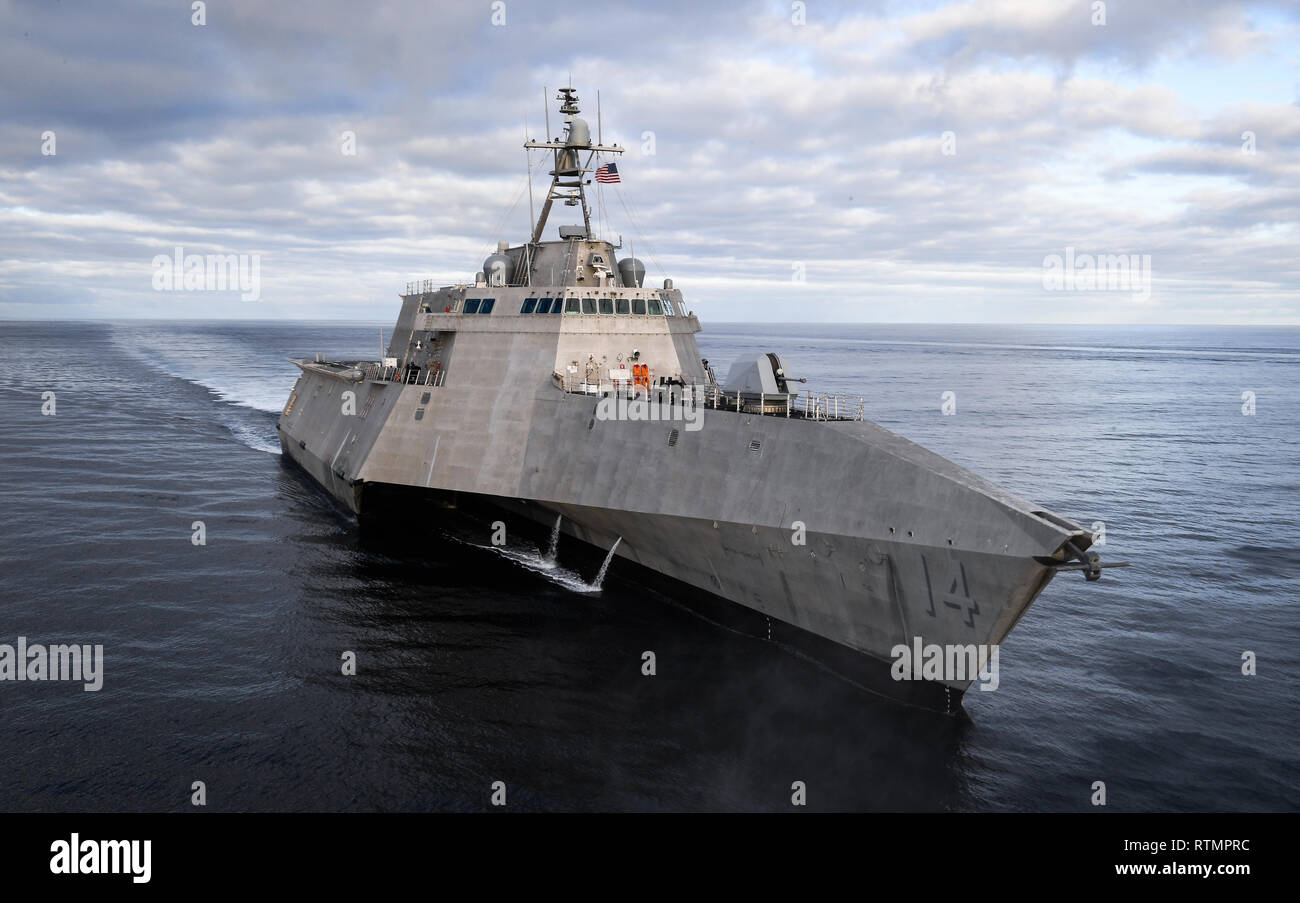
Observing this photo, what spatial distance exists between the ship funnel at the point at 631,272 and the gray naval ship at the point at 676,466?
0.08m

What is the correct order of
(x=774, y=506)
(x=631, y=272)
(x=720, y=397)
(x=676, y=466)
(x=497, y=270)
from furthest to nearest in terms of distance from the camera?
(x=631, y=272)
(x=497, y=270)
(x=720, y=397)
(x=676, y=466)
(x=774, y=506)

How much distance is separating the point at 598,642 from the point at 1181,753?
1279 cm

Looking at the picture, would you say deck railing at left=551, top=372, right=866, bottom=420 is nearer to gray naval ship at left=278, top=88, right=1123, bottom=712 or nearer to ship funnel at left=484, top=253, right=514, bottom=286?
gray naval ship at left=278, top=88, right=1123, bottom=712

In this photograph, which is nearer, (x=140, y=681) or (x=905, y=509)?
(x=905, y=509)

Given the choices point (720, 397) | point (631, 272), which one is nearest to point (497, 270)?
point (631, 272)

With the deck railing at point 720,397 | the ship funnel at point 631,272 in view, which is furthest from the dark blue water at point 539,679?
the ship funnel at point 631,272

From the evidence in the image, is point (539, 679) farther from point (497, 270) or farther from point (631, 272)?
point (631, 272)

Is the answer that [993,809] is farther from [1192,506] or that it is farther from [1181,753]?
[1192,506]

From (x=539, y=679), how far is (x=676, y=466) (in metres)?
6.53

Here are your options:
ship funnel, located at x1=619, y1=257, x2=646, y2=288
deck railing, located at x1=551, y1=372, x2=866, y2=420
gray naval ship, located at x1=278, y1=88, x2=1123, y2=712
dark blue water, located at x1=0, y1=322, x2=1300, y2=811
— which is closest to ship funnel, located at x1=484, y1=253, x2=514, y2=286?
gray naval ship, located at x1=278, y1=88, x2=1123, y2=712

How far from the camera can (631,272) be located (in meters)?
30.7
